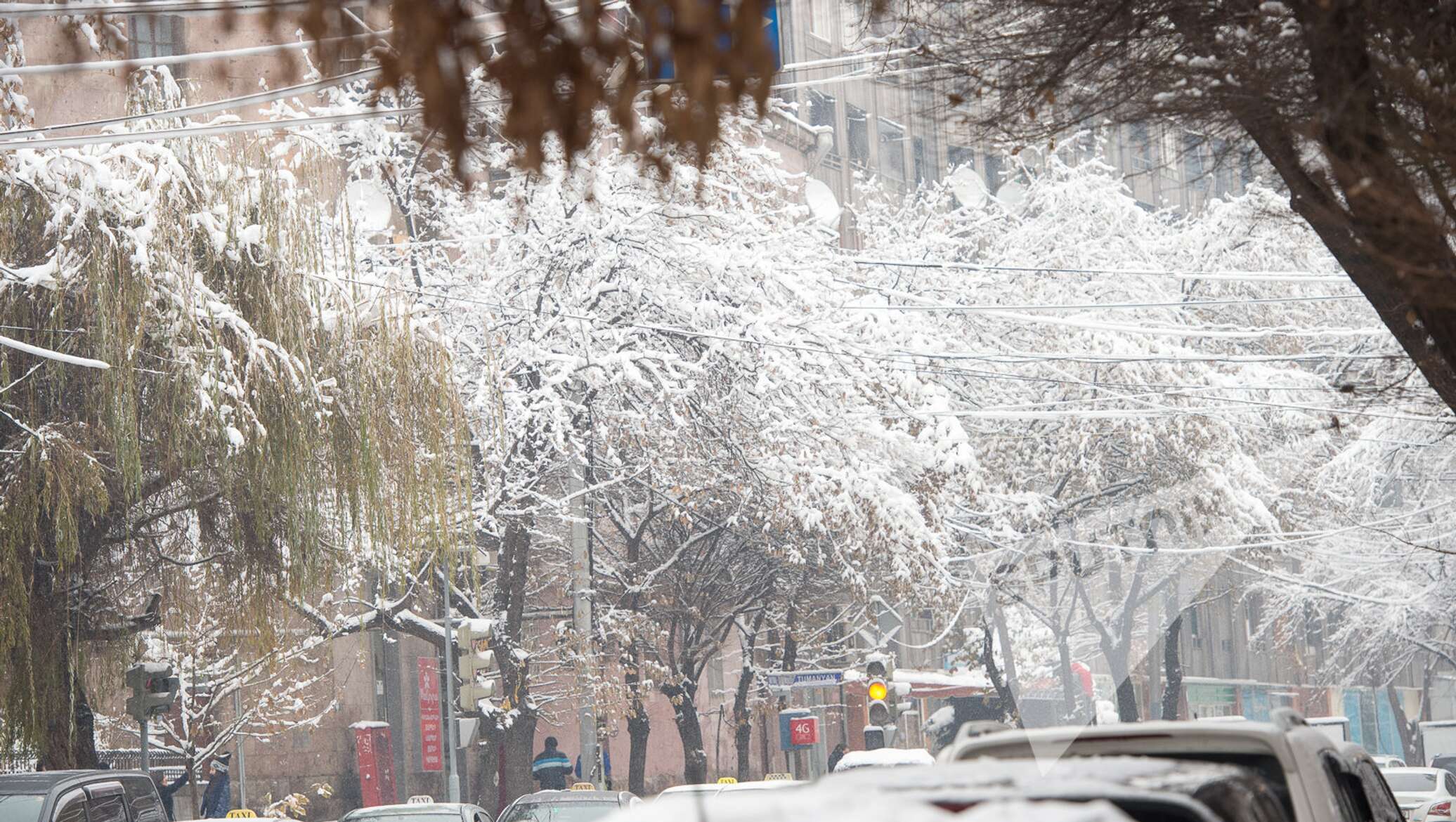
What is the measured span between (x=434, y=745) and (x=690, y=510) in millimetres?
11151

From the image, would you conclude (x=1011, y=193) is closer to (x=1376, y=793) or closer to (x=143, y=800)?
(x=143, y=800)

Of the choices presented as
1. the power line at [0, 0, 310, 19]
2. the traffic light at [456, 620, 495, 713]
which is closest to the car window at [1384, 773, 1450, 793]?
the traffic light at [456, 620, 495, 713]

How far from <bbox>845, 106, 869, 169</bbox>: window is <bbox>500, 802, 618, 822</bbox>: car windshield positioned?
45.4m

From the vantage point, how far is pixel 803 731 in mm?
30406

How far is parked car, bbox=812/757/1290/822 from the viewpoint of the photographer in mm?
4258

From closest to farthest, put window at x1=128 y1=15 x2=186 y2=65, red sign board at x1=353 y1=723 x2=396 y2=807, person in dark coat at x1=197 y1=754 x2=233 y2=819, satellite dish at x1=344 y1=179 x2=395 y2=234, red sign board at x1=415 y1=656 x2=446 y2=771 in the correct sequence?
person in dark coat at x1=197 y1=754 x2=233 y2=819, satellite dish at x1=344 y1=179 x2=395 y2=234, red sign board at x1=353 y1=723 x2=396 y2=807, red sign board at x1=415 y1=656 x2=446 y2=771, window at x1=128 y1=15 x2=186 y2=65

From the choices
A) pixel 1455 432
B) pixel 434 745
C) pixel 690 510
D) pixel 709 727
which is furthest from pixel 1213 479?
pixel 1455 432

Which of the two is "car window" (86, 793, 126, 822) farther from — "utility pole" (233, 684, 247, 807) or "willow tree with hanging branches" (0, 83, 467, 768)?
"utility pole" (233, 684, 247, 807)

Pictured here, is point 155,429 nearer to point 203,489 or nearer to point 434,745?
point 203,489

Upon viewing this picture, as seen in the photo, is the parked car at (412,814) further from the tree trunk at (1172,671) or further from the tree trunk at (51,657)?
the tree trunk at (1172,671)

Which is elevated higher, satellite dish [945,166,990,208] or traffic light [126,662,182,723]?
satellite dish [945,166,990,208]

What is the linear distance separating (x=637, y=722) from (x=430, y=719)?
7.11 m

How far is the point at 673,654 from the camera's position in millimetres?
32188

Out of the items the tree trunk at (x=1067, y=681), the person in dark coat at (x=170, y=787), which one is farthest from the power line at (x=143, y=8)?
the tree trunk at (x=1067, y=681)
